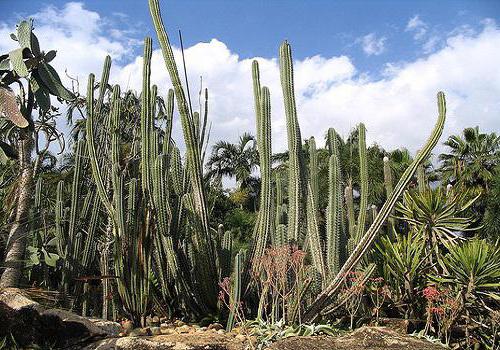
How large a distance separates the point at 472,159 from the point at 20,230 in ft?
52.9

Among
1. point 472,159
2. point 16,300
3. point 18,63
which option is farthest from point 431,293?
point 472,159

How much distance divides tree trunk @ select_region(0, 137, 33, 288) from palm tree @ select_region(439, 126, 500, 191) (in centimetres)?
1435

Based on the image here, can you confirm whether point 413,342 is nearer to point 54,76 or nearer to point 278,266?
point 278,266

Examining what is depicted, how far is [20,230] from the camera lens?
544 cm

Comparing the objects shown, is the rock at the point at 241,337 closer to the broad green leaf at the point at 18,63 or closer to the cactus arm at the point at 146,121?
the cactus arm at the point at 146,121

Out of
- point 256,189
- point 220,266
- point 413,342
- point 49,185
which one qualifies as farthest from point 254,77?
point 256,189

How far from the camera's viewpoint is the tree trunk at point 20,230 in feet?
17.3

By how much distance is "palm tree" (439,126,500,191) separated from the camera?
57.1ft

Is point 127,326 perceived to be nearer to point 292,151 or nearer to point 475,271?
point 292,151

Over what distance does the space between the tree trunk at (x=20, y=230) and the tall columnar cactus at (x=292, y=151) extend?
9.75 ft

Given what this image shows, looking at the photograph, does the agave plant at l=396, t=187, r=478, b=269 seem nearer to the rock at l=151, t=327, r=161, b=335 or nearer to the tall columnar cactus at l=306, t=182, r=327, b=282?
the tall columnar cactus at l=306, t=182, r=327, b=282

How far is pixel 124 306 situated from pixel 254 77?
3303 millimetres

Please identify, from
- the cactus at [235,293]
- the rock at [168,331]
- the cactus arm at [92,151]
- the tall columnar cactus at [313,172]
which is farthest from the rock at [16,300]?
the tall columnar cactus at [313,172]

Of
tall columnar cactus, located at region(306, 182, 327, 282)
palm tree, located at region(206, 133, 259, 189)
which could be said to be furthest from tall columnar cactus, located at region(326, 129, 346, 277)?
palm tree, located at region(206, 133, 259, 189)
